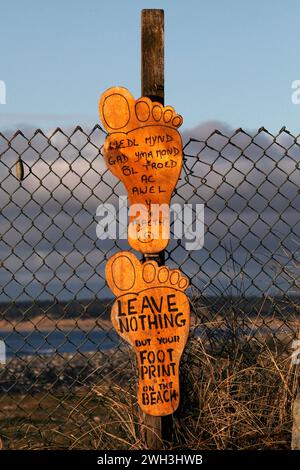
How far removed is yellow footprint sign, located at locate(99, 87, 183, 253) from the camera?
4.62 metres

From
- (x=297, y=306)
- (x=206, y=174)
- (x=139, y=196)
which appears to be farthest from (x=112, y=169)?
(x=297, y=306)

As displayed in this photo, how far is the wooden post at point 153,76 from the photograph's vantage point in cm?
459

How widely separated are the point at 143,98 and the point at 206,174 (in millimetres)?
650

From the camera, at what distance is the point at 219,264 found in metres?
4.97

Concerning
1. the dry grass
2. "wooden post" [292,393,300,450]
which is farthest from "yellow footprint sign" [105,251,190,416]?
"wooden post" [292,393,300,450]

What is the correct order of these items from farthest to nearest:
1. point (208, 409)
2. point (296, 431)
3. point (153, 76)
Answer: point (153, 76), point (208, 409), point (296, 431)

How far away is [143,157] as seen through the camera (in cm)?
463

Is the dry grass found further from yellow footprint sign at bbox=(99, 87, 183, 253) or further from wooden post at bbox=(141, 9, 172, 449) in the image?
yellow footprint sign at bbox=(99, 87, 183, 253)

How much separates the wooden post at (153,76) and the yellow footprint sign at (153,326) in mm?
69

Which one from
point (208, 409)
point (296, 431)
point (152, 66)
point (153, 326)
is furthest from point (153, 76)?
point (296, 431)

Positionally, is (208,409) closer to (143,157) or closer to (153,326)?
(153,326)

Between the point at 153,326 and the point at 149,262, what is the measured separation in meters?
0.35

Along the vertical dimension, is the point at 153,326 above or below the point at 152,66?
below

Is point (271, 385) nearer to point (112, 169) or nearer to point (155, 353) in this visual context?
point (155, 353)
